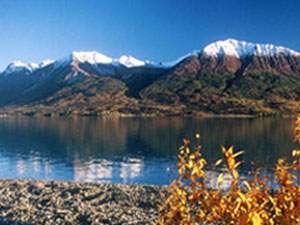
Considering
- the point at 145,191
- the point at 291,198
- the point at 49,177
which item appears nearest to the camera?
the point at 291,198

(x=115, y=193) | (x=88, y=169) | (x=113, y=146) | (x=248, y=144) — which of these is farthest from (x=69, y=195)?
(x=248, y=144)

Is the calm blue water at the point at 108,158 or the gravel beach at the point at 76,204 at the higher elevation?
the gravel beach at the point at 76,204

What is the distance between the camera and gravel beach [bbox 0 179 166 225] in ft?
62.8

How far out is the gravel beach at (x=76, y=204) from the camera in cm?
1916

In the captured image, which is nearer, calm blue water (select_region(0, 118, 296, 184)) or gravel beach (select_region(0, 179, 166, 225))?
gravel beach (select_region(0, 179, 166, 225))

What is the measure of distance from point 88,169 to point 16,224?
36390 mm

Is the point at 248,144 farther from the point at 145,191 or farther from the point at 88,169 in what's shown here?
the point at 145,191

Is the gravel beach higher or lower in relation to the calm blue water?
higher

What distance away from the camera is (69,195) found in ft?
83.4

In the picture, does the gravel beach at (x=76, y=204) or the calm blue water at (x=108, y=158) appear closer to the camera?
the gravel beach at (x=76, y=204)

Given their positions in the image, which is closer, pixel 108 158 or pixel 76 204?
pixel 76 204

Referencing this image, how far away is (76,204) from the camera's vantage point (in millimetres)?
22734

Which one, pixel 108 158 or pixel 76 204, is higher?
pixel 76 204

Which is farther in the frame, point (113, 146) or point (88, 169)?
point (113, 146)
